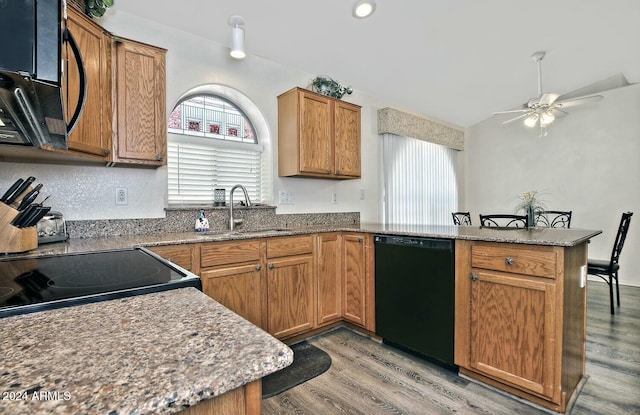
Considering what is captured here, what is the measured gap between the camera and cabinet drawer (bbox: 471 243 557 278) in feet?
5.39

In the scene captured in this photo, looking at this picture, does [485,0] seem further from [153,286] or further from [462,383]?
[153,286]

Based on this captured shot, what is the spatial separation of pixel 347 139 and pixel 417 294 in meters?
1.70

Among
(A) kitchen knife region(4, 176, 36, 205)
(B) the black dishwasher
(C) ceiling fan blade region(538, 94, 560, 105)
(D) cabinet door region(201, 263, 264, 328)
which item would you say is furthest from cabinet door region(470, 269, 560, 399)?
(C) ceiling fan blade region(538, 94, 560, 105)

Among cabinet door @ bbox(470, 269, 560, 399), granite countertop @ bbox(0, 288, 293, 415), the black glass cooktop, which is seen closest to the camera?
granite countertop @ bbox(0, 288, 293, 415)

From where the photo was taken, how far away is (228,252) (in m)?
2.12

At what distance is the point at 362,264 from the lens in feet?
8.63

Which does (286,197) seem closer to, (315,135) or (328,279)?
(315,135)

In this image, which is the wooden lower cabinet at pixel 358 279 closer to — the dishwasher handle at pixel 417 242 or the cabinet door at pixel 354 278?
the cabinet door at pixel 354 278

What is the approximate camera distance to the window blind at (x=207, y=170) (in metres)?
2.66

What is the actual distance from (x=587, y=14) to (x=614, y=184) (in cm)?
253

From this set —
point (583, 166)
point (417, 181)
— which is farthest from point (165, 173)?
point (583, 166)

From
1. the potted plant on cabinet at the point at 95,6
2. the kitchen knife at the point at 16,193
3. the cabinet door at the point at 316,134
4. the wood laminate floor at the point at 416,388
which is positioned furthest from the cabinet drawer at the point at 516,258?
the potted plant on cabinet at the point at 95,6

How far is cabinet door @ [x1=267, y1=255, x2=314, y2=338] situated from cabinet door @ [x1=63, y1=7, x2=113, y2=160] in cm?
133

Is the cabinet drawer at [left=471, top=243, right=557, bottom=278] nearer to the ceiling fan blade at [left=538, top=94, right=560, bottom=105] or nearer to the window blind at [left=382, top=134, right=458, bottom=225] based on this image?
the window blind at [left=382, top=134, right=458, bottom=225]
